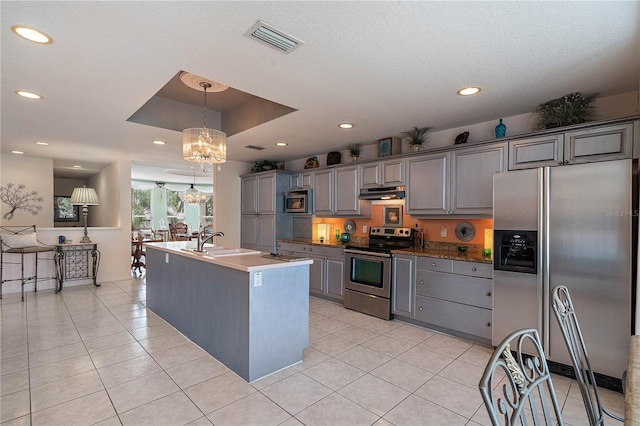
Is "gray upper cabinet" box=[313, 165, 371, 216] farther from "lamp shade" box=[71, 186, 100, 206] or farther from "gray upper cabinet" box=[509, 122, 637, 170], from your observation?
"lamp shade" box=[71, 186, 100, 206]

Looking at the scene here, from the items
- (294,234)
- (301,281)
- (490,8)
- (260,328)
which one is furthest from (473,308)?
(294,234)

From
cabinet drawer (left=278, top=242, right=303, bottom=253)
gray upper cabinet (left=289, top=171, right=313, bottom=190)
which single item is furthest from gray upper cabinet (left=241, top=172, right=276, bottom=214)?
cabinet drawer (left=278, top=242, right=303, bottom=253)

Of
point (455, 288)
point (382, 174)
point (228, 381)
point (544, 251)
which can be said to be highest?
point (382, 174)

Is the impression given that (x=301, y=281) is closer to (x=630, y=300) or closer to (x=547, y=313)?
(x=547, y=313)

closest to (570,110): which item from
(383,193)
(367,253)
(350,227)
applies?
(383,193)

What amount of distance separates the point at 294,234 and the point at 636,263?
4.46 meters

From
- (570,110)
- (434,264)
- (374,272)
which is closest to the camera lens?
(570,110)

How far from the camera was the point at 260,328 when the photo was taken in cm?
253

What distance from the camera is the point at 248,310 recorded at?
2.46m

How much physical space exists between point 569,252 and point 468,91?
156 centimetres

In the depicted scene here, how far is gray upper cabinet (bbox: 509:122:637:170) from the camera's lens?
98.5 inches

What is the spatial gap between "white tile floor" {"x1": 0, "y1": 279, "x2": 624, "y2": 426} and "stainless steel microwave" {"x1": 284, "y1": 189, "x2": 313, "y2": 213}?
206cm

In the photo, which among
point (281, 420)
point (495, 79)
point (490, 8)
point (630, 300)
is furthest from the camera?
point (495, 79)

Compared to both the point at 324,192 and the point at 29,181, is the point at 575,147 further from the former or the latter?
the point at 29,181
